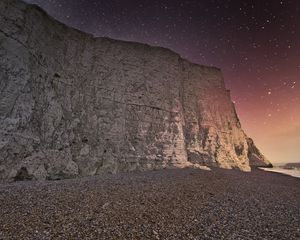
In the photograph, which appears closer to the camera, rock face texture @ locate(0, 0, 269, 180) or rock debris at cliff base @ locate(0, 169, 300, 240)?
rock debris at cliff base @ locate(0, 169, 300, 240)

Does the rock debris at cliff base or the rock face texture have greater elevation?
the rock face texture

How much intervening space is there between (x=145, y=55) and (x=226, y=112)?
1257cm

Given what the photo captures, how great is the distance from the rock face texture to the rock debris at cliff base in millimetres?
5576

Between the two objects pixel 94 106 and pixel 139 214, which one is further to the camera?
pixel 94 106

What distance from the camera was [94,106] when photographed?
17547 mm

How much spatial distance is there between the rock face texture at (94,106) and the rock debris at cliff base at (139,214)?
5576mm

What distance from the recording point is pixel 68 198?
720 cm

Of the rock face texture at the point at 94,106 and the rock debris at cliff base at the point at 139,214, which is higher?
the rock face texture at the point at 94,106

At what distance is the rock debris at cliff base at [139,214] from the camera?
210 inches

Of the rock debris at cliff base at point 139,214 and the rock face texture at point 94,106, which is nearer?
the rock debris at cliff base at point 139,214

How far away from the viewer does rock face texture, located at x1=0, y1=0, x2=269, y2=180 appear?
12.9 m

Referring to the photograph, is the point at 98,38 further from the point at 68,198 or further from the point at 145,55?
the point at 68,198

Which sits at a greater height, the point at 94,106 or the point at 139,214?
the point at 94,106

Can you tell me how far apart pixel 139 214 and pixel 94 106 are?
12.4m
